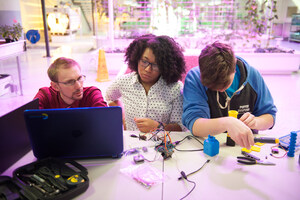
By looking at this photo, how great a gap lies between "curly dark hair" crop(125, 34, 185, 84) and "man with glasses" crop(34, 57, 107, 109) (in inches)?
16.7

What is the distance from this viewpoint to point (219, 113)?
1.56 metres

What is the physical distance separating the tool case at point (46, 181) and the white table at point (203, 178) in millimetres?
53

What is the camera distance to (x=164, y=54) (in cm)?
171

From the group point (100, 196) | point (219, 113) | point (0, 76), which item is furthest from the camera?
point (0, 76)

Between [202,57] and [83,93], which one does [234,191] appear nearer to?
[202,57]

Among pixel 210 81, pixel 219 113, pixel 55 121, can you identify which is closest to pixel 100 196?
pixel 55 121

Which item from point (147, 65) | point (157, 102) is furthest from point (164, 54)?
point (157, 102)

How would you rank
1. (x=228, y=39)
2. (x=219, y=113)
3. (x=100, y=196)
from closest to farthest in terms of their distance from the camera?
(x=100, y=196) < (x=219, y=113) < (x=228, y=39)

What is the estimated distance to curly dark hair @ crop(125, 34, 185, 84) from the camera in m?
1.71

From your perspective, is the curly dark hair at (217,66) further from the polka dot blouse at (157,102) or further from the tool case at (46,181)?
the tool case at (46,181)

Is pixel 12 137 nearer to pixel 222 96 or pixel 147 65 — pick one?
pixel 147 65

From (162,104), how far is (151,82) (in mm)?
186

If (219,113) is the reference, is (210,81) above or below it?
above

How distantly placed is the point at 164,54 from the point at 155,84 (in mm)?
221
